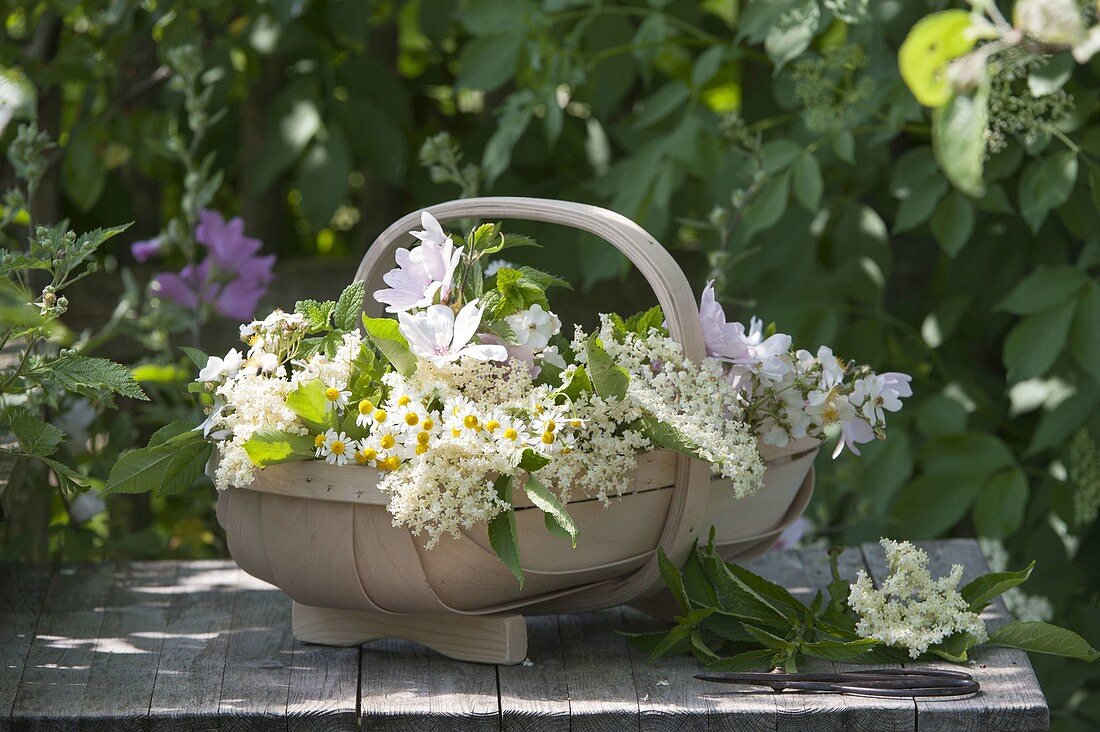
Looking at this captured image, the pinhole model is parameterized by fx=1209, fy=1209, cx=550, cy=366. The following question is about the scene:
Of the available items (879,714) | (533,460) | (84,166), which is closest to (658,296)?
(533,460)

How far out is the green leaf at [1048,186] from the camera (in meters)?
1.67

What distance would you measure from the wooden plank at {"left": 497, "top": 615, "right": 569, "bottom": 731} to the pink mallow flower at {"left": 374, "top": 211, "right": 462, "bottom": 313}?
0.36 metres

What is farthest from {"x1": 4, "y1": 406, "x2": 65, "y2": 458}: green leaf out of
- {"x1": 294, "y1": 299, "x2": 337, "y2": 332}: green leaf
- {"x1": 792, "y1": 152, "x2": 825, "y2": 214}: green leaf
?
{"x1": 792, "y1": 152, "x2": 825, "y2": 214}: green leaf

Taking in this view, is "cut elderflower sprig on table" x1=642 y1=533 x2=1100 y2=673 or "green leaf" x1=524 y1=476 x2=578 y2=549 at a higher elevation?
"green leaf" x1=524 y1=476 x2=578 y2=549

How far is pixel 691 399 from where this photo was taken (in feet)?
3.64

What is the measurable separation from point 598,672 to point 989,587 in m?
0.41

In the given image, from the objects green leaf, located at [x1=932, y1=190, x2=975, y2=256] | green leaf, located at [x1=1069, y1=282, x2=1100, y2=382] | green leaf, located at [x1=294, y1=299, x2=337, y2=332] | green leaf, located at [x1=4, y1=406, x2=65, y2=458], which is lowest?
green leaf, located at [x1=1069, y1=282, x2=1100, y2=382]

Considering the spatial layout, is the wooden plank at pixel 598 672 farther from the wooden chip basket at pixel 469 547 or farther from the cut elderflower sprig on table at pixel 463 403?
the cut elderflower sprig on table at pixel 463 403

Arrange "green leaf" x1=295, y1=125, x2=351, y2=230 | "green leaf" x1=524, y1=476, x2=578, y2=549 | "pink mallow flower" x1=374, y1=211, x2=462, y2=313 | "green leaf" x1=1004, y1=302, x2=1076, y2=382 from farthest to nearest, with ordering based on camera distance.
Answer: "green leaf" x1=295, y1=125, x2=351, y2=230, "green leaf" x1=1004, y1=302, x2=1076, y2=382, "pink mallow flower" x1=374, y1=211, x2=462, y2=313, "green leaf" x1=524, y1=476, x2=578, y2=549

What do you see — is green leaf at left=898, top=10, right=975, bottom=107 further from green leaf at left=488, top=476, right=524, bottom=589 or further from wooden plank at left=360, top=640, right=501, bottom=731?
wooden plank at left=360, top=640, right=501, bottom=731

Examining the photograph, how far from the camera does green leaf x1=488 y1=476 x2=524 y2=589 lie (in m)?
1.03

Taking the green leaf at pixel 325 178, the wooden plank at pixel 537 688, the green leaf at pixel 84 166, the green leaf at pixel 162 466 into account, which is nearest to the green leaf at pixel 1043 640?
the wooden plank at pixel 537 688

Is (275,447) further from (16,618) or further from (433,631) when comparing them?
(16,618)

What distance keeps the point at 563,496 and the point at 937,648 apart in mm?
406
